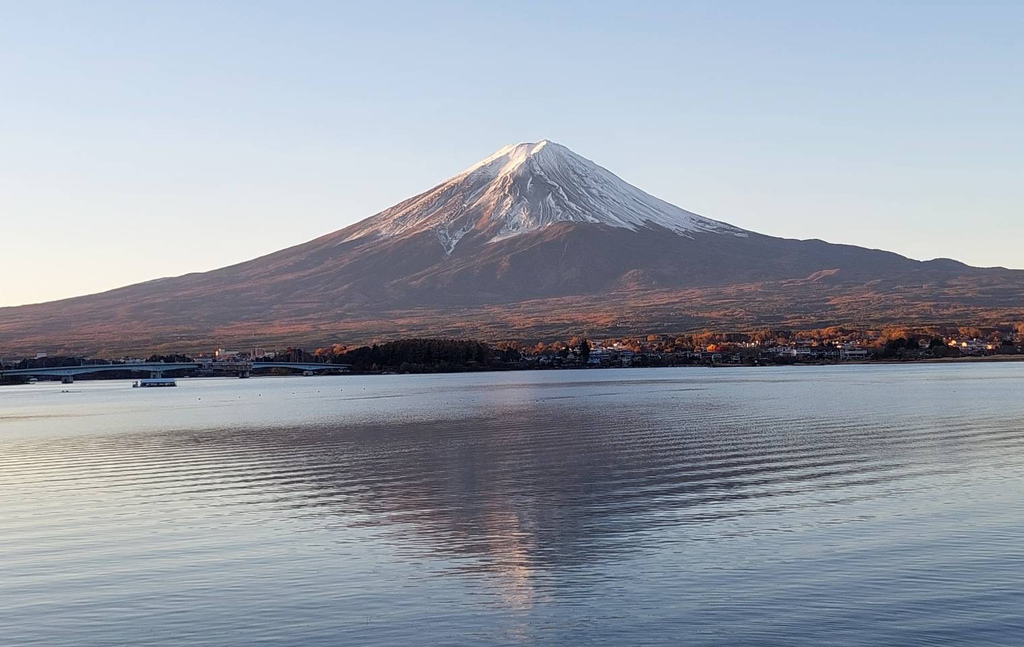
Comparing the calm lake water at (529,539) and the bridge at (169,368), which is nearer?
the calm lake water at (529,539)

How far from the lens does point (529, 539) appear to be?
19.2 m

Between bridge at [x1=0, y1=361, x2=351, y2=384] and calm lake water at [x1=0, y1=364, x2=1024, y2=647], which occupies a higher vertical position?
bridge at [x1=0, y1=361, x2=351, y2=384]

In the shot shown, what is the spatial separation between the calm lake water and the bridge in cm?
9534

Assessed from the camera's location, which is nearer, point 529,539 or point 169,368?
point 529,539

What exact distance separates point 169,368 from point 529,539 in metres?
132

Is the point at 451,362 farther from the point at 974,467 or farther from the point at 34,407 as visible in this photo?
the point at 974,467

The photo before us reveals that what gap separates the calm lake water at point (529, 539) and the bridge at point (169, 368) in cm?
9534

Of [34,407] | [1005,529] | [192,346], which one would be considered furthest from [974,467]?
[192,346]

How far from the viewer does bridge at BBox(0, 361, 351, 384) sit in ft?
430

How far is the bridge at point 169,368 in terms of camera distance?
430 feet

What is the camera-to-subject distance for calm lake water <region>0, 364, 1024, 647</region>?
13859 mm

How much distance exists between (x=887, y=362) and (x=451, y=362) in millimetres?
51254

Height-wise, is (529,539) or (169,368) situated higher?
(169,368)

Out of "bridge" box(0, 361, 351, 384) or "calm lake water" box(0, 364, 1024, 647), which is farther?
"bridge" box(0, 361, 351, 384)
